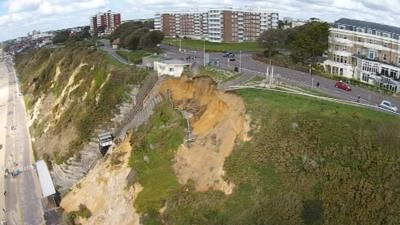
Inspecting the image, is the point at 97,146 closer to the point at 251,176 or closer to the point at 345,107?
the point at 251,176

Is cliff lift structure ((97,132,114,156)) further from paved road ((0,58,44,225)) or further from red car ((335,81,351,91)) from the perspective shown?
red car ((335,81,351,91))

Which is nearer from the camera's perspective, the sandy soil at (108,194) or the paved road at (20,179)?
the sandy soil at (108,194)

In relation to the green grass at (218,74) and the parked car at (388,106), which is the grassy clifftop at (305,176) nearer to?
the parked car at (388,106)

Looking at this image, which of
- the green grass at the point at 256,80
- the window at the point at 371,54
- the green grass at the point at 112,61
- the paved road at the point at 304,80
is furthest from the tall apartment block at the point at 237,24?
the green grass at the point at 256,80

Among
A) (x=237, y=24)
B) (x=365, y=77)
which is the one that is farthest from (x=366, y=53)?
(x=237, y=24)

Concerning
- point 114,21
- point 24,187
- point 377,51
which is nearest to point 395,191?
point 377,51
